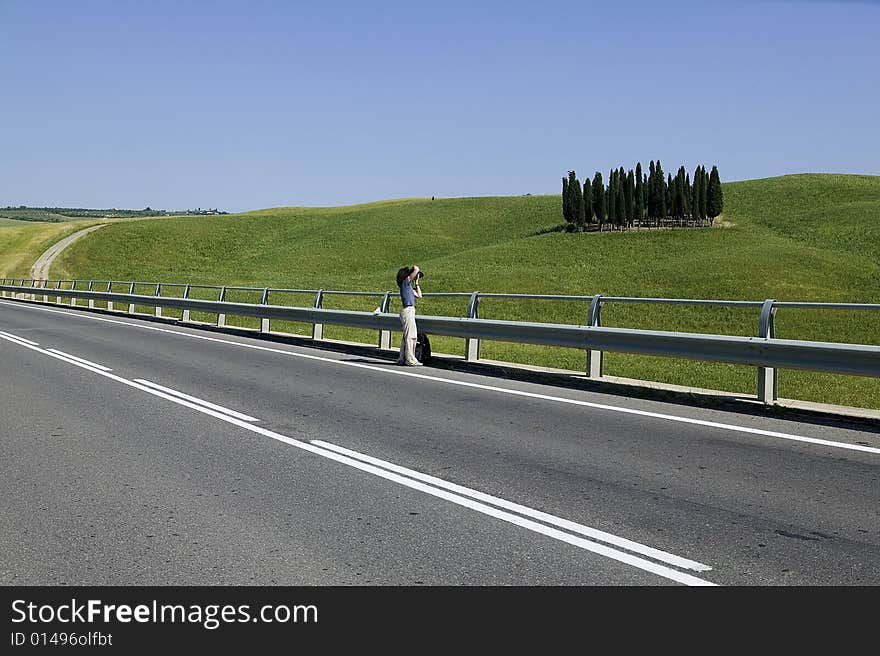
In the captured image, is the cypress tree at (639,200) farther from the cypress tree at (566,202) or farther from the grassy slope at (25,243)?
the grassy slope at (25,243)

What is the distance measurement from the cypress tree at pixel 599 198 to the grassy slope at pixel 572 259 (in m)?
6.66

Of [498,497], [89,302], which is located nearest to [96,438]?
[498,497]

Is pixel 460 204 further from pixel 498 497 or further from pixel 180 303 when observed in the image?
pixel 498 497

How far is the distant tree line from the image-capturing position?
116250mm

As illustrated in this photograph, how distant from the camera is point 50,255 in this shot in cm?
11181

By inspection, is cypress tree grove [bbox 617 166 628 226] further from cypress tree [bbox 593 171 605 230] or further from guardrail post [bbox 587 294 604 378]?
guardrail post [bbox 587 294 604 378]

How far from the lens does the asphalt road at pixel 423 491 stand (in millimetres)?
5430

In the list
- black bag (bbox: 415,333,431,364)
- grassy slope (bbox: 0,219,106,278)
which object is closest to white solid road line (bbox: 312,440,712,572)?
black bag (bbox: 415,333,431,364)

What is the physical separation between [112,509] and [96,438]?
3278mm

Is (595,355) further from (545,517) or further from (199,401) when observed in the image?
(545,517)

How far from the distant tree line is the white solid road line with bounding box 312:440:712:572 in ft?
360

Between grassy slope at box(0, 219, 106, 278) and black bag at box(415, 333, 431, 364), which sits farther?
grassy slope at box(0, 219, 106, 278)

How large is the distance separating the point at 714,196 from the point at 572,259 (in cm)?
3540

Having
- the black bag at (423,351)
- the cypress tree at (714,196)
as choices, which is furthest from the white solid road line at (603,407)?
the cypress tree at (714,196)
